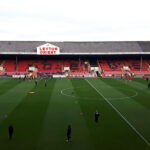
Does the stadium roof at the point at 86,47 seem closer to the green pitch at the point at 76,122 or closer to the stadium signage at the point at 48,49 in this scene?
the stadium signage at the point at 48,49

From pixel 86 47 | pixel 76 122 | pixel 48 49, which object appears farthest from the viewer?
pixel 86 47

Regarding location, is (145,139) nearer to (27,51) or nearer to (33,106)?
(33,106)

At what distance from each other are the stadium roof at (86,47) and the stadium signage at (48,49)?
1573 mm

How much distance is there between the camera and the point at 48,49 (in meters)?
53.2

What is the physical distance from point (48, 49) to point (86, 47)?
12.5 meters

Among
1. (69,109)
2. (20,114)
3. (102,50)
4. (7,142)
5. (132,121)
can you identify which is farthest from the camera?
(102,50)

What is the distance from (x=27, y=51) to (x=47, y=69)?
7.85 meters

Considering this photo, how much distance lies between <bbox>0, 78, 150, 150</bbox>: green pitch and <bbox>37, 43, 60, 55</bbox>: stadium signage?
29.2 metres

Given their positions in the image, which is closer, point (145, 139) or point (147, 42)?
point (145, 139)

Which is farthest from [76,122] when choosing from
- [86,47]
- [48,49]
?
[86,47]

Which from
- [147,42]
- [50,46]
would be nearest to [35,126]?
[50,46]

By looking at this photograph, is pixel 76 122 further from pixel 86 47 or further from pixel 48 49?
pixel 86 47

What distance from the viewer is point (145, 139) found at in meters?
13.2

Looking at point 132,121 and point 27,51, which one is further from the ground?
point 27,51
